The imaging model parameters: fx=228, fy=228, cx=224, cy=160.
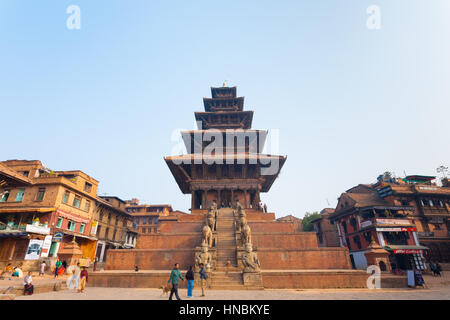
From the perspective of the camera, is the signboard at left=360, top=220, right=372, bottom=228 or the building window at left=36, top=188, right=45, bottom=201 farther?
the signboard at left=360, top=220, right=372, bottom=228

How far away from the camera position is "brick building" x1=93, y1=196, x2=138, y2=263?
33062mm

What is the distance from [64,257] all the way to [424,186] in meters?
40.6

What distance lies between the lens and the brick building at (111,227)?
1302 inches

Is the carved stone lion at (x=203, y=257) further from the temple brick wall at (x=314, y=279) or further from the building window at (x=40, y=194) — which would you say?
the building window at (x=40, y=194)

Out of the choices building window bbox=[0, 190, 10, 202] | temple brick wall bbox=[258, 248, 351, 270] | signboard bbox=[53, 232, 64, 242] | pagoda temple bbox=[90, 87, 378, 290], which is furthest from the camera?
building window bbox=[0, 190, 10, 202]

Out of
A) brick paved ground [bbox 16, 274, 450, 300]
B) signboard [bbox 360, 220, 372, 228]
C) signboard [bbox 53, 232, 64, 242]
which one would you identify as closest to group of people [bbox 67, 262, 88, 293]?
brick paved ground [bbox 16, 274, 450, 300]

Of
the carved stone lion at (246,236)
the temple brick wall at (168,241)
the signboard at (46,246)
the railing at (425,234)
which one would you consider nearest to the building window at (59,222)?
the signboard at (46,246)

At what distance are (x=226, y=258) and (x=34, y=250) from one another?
20902 millimetres

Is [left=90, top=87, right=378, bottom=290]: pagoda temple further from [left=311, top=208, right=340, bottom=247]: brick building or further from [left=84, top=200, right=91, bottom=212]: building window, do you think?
[left=311, top=208, right=340, bottom=247]: brick building

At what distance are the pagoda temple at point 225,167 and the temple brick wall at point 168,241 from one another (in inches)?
196

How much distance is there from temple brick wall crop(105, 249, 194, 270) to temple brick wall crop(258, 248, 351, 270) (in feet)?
15.4

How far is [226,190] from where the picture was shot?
23.1 m
